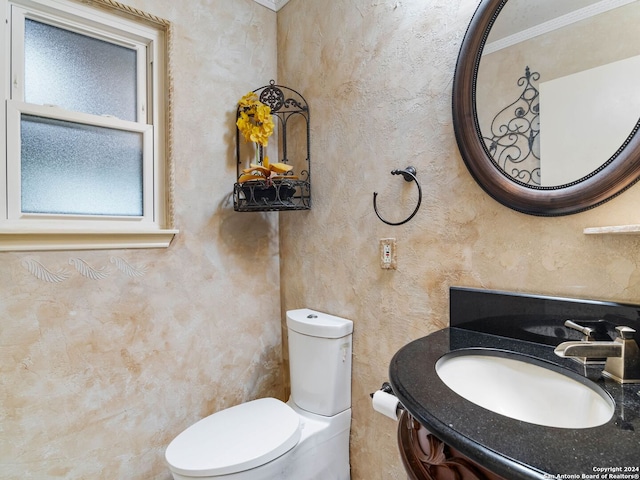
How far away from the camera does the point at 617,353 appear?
68cm

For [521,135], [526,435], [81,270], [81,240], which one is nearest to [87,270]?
[81,270]

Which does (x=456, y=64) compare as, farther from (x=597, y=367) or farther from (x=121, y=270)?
(x=121, y=270)

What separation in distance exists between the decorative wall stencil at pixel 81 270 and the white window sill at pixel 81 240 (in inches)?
2.1

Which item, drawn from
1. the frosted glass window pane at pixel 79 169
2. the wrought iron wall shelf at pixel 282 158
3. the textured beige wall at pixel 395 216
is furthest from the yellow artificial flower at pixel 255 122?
the frosted glass window pane at pixel 79 169

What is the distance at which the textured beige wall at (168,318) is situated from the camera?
121 cm

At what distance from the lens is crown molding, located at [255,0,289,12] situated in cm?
182

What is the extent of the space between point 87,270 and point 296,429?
1043 millimetres

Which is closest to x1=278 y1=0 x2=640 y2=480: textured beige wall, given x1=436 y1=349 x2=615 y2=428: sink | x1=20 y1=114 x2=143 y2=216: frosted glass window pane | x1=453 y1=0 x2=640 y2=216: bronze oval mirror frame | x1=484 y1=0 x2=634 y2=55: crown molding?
x1=453 y1=0 x2=640 y2=216: bronze oval mirror frame

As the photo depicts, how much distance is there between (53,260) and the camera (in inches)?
49.3

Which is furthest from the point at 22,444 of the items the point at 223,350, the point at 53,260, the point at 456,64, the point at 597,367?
the point at 456,64

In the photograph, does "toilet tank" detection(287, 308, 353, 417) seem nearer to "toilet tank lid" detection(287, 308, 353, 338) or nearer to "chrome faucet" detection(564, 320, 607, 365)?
"toilet tank lid" detection(287, 308, 353, 338)

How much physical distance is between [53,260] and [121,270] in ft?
0.75

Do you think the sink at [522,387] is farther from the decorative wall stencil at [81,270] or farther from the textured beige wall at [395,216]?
the decorative wall stencil at [81,270]

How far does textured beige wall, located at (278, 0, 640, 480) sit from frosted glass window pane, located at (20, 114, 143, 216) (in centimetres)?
81
